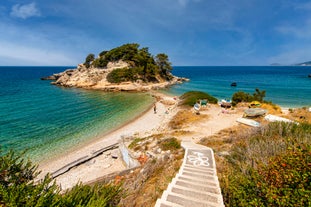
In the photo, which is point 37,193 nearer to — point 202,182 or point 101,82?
point 202,182

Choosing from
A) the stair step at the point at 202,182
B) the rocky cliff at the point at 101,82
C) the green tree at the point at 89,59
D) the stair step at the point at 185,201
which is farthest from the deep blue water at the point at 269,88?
the green tree at the point at 89,59

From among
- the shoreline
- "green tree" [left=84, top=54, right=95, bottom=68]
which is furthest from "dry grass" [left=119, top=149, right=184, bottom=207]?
"green tree" [left=84, top=54, right=95, bottom=68]

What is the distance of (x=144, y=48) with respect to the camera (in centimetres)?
6650

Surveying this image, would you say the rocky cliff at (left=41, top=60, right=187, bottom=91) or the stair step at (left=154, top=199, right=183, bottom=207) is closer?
the stair step at (left=154, top=199, right=183, bottom=207)

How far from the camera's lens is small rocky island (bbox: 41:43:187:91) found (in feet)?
165

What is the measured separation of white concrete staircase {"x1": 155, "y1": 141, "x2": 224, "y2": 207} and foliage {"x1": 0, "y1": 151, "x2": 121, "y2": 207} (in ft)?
5.26

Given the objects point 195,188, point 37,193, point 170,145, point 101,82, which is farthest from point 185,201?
point 101,82

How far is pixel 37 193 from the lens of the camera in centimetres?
392

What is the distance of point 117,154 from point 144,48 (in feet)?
196

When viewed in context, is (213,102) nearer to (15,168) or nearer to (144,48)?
(15,168)

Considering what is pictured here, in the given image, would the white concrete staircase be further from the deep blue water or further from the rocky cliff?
the rocky cliff

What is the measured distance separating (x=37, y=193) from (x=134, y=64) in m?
57.4

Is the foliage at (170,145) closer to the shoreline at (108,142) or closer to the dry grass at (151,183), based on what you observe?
the dry grass at (151,183)

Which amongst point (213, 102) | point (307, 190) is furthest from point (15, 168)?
point (213, 102)
